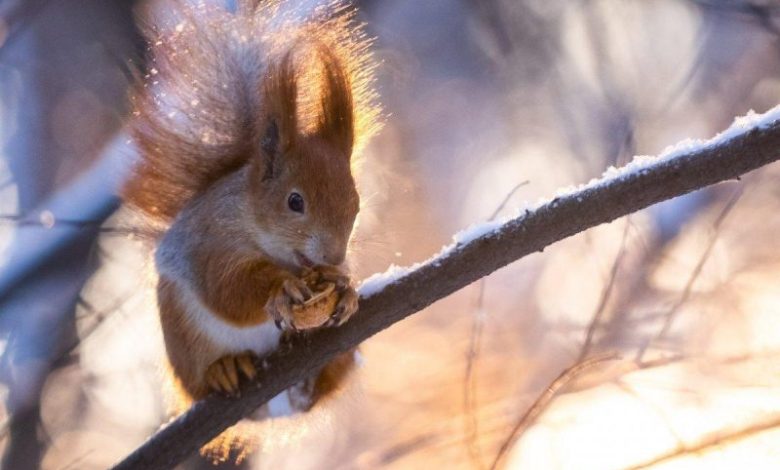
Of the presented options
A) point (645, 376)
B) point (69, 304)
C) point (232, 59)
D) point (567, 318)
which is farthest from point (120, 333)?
point (645, 376)

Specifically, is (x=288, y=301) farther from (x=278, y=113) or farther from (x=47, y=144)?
(x=47, y=144)

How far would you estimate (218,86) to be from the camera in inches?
47.5

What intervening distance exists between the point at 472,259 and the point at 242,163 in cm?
46

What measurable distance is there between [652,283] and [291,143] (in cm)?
85

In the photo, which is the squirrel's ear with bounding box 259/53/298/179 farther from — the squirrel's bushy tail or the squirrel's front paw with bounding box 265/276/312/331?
the squirrel's front paw with bounding box 265/276/312/331

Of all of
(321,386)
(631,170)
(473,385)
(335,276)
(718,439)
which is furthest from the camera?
(473,385)

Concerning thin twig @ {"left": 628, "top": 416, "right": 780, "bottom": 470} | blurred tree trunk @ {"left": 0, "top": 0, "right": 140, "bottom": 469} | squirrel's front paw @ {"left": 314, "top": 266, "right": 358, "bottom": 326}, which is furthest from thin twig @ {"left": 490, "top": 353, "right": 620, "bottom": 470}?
blurred tree trunk @ {"left": 0, "top": 0, "right": 140, "bottom": 469}

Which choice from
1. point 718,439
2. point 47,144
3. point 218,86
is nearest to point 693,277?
point 718,439

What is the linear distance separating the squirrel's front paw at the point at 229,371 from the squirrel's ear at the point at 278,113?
0.26 metres

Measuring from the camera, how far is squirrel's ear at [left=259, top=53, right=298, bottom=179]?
109cm

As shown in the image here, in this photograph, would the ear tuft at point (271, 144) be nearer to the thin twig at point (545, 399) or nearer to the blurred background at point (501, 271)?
the blurred background at point (501, 271)

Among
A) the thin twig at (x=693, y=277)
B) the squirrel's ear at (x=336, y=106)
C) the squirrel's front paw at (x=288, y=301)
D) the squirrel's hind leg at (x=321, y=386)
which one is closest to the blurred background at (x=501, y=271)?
the thin twig at (x=693, y=277)

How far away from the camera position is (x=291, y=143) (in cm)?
115

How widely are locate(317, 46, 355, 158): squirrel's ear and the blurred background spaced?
333 millimetres
